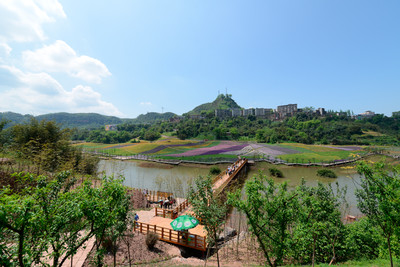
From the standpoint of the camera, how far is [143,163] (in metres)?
42.6

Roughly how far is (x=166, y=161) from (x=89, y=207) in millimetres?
38479

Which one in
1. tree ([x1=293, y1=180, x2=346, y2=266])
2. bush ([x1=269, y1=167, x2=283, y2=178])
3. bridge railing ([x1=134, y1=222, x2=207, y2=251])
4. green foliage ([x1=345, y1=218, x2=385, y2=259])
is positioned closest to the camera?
tree ([x1=293, y1=180, x2=346, y2=266])

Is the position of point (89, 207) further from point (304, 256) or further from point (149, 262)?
point (304, 256)

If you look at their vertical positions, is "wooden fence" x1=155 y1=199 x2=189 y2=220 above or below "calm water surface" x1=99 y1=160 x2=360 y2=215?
above

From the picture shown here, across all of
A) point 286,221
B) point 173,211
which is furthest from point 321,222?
point 173,211

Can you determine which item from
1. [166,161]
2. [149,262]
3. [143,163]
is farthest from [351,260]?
[143,163]

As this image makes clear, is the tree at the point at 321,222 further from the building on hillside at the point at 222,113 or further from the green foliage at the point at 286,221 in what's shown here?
the building on hillside at the point at 222,113

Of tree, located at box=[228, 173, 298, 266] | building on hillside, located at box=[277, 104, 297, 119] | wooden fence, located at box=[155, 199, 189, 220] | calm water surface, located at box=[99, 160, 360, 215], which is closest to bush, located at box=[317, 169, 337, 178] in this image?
calm water surface, located at box=[99, 160, 360, 215]

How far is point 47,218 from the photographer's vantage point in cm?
391

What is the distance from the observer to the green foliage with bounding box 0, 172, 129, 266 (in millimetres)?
3100

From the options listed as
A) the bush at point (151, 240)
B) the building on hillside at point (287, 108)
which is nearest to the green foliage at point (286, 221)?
the bush at point (151, 240)

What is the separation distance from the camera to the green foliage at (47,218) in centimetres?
310

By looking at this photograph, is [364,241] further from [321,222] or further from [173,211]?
[173,211]

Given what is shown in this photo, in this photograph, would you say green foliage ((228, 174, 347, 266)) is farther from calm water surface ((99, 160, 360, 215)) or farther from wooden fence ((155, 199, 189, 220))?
calm water surface ((99, 160, 360, 215))
